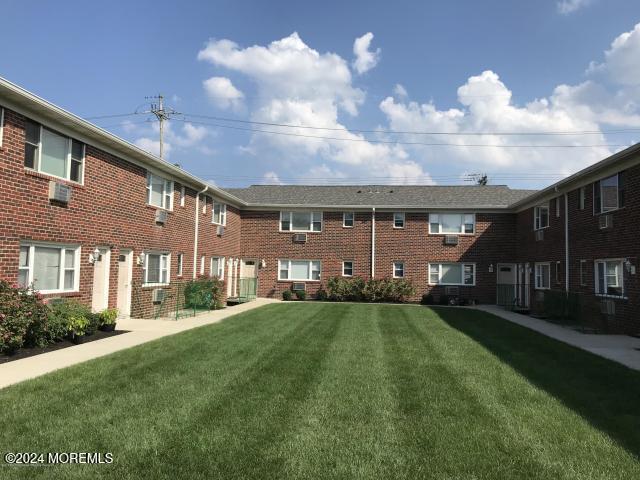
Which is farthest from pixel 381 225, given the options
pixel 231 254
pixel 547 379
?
pixel 547 379

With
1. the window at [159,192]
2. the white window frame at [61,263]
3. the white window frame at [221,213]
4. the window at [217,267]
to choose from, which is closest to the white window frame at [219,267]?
the window at [217,267]

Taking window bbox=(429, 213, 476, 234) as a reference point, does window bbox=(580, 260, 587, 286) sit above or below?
below

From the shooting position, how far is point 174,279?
17.0 metres

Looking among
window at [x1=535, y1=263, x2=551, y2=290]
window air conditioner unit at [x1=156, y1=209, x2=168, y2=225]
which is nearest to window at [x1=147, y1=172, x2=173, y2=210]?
window air conditioner unit at [x1=156, y1=209, x2=168, y2=225]

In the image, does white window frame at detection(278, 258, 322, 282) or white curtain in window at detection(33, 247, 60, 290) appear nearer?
white curtain in window at detection(33, 247, 60, 290)

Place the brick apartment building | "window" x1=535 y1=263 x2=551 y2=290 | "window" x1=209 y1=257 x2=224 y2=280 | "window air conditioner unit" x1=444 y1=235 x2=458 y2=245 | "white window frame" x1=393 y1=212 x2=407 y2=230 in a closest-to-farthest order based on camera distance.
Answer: the brick apartment building → "window" x1=535 y1=263 x2=551 y2=290 → "window" x1=209 y1=257 x2=224 y2=280 → "window air conditioner unit" x1=444 y1=235 x2=458 y2=245 → "white window frame" x1=393 y1=212 x2=407 y2=230

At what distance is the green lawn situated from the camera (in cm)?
413

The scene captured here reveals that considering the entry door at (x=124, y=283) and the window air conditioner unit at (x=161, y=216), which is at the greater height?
the window air conditioner unit at (x=161, y=216)

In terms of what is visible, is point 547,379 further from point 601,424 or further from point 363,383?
point 363,383

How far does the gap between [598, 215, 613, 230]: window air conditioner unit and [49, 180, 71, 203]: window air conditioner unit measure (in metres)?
14.7

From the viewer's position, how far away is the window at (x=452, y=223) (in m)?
24.4

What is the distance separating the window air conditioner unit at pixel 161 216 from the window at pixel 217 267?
516 cm

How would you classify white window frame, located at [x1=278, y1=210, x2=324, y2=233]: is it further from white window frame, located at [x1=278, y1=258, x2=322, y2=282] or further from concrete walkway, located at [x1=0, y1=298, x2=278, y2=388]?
concrete walkway, located at [x1=0, y1=298, x2=278, y2=388]

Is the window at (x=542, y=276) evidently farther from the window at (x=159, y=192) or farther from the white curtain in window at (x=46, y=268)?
the white curtain in window at (x=46, y=268)
